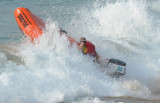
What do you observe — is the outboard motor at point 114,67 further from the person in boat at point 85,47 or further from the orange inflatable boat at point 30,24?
the orange inflatable boat at point 30,24

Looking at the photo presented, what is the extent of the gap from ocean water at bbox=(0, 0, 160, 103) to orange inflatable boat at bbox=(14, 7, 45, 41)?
0.83ft

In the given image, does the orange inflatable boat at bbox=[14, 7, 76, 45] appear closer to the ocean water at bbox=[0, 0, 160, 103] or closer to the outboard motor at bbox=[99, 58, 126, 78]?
the ocean water at bbox=[0, 0, 160, 103]

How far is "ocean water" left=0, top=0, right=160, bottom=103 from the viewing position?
20.6 feet

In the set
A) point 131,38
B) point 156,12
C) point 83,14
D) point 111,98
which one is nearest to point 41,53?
point 111,98

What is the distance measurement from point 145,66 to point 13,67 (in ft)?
14.2

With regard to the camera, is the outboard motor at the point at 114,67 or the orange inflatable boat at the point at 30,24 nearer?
the outboard motor at the point at 114,67

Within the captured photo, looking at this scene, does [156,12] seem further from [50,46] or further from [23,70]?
[23,70]

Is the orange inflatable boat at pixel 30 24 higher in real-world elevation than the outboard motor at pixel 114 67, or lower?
higher

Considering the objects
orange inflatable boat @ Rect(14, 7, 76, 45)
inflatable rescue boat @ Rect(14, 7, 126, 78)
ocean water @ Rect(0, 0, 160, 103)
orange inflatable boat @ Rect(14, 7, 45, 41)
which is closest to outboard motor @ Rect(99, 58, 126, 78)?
inflatable rescue boat @ Rect(14, 7, 126, 78)

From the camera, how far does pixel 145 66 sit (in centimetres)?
903

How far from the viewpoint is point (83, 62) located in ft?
24.9

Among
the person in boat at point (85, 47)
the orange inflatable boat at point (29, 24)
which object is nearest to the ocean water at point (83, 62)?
the person in boat at point (85, 47)

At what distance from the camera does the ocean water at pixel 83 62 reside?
627 cm

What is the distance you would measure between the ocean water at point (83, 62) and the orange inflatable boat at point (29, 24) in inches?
10.0
